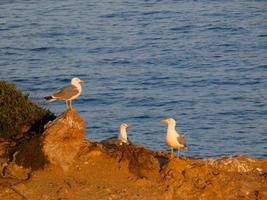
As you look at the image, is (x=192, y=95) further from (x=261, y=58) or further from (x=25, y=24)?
(x=25, y=24)

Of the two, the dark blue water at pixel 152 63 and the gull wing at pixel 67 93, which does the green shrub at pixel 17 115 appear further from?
the dark blue water at pixel 152 63

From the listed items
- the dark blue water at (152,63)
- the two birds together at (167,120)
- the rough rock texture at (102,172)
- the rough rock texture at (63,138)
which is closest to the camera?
the rough rock texture at (102,172)

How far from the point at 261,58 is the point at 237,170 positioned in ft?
87.3

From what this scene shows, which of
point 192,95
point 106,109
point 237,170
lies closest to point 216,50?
point 192,95

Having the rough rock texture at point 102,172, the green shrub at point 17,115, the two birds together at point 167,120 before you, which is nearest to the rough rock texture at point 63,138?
the rough rock texture at point 102,172

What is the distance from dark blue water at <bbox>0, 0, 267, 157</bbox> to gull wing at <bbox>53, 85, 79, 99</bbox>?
34.7 ft

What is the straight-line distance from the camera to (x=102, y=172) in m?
17.7

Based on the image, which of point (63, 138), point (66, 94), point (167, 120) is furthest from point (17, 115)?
point (167, 120)

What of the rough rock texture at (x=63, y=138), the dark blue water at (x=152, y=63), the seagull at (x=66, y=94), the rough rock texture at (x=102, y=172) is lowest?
the dark blue water at (x=152, y=63)

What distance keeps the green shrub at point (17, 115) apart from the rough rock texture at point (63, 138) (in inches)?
47.7

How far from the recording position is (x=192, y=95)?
38.8m

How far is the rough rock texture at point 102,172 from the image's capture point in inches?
680

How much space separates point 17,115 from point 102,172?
2.32 meters

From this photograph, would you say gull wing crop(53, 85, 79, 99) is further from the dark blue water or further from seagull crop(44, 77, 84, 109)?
the dark blue water
